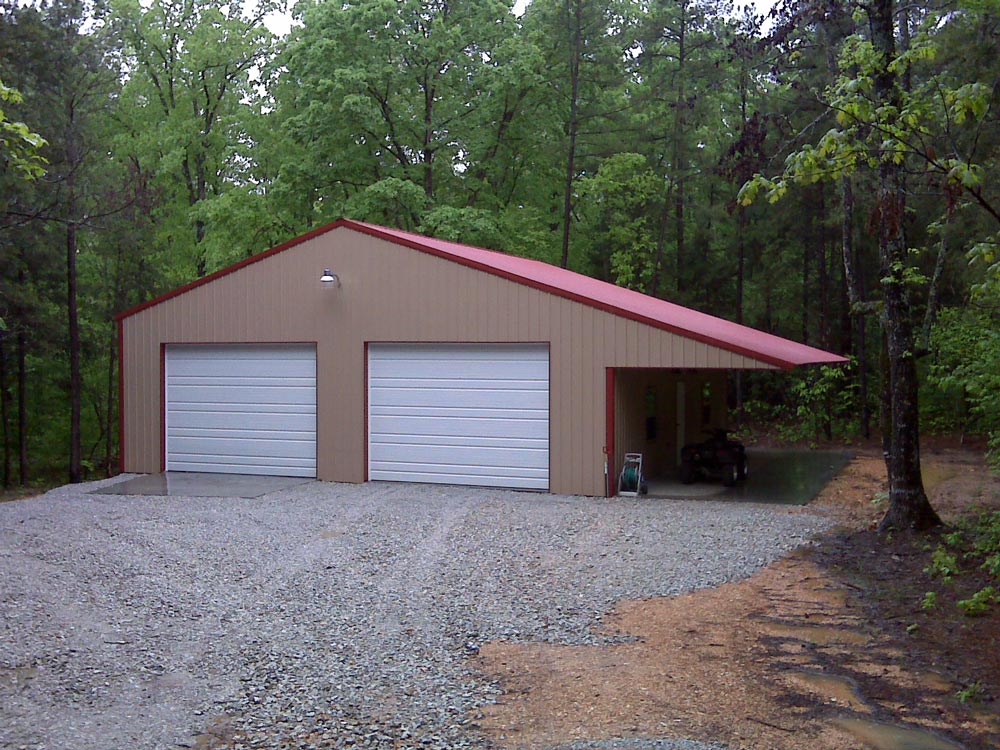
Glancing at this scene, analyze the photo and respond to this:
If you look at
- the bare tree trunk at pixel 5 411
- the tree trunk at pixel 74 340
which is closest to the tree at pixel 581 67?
the tree trunk at pixel 74 340

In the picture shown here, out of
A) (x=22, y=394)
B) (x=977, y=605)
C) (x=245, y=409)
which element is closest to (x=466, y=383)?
(x=245, y=409)

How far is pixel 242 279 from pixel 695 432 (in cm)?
902

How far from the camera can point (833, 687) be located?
5.62 m

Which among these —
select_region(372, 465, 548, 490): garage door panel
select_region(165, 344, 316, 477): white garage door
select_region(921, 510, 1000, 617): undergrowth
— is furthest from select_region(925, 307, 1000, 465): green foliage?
select_region(165, 344, 316, 477): white garage door

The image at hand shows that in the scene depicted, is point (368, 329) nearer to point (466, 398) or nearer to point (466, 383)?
point (466, 383)

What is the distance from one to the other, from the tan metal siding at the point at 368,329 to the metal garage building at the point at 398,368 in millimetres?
22

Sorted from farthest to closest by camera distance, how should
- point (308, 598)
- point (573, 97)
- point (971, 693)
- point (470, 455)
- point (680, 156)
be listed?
point (680, 156), point (573, 97), point (470, 455), point (308, 598), point (971, 693)

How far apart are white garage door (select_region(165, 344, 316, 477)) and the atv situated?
5.86m

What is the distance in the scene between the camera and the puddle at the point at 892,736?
4.71m

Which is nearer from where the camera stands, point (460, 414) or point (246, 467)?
point (460, 414)

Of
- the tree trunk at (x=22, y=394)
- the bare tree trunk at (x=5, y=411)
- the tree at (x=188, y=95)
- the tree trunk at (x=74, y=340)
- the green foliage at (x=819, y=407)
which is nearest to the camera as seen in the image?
the tree trunk at (x=74, y=340)

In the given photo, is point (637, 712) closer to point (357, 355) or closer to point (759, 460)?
point (357, 355)

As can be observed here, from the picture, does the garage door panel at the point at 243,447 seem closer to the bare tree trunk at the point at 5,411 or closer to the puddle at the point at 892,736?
the bare tree trunk at the point at 5,411

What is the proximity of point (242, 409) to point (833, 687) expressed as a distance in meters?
11.9
